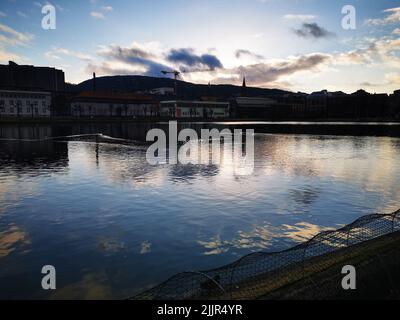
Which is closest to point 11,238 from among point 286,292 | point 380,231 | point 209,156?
point 286,292

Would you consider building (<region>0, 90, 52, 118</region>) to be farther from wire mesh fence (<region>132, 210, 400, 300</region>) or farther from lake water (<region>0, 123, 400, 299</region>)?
wire mesh fence (<region>132, 210, 400, 300</region>)

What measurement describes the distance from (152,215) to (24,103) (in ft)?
606

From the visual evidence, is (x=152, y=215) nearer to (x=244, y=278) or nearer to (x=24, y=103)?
(x=244, y=278)

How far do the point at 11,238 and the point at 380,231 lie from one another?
61.3 ft

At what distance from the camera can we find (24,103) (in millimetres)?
179125

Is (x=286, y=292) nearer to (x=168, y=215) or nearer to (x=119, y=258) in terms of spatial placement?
(x=119, y=258)


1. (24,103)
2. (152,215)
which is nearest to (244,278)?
(152,215)

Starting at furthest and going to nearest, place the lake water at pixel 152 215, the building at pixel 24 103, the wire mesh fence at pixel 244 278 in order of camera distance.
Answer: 1. the building at pixel 24 103
2. the lake water at pixel 152 215
3. the wire mesh fence at pixel 244 278

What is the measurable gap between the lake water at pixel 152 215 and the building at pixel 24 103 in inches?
6124

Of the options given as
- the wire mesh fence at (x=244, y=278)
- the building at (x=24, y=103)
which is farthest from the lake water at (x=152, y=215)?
the building at (x=24, y=103)

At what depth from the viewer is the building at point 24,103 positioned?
17225 cm

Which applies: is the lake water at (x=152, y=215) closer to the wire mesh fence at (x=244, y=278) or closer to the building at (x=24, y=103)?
the wire mesh fence at (x=244, y=278)

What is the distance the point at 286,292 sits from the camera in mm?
9750
